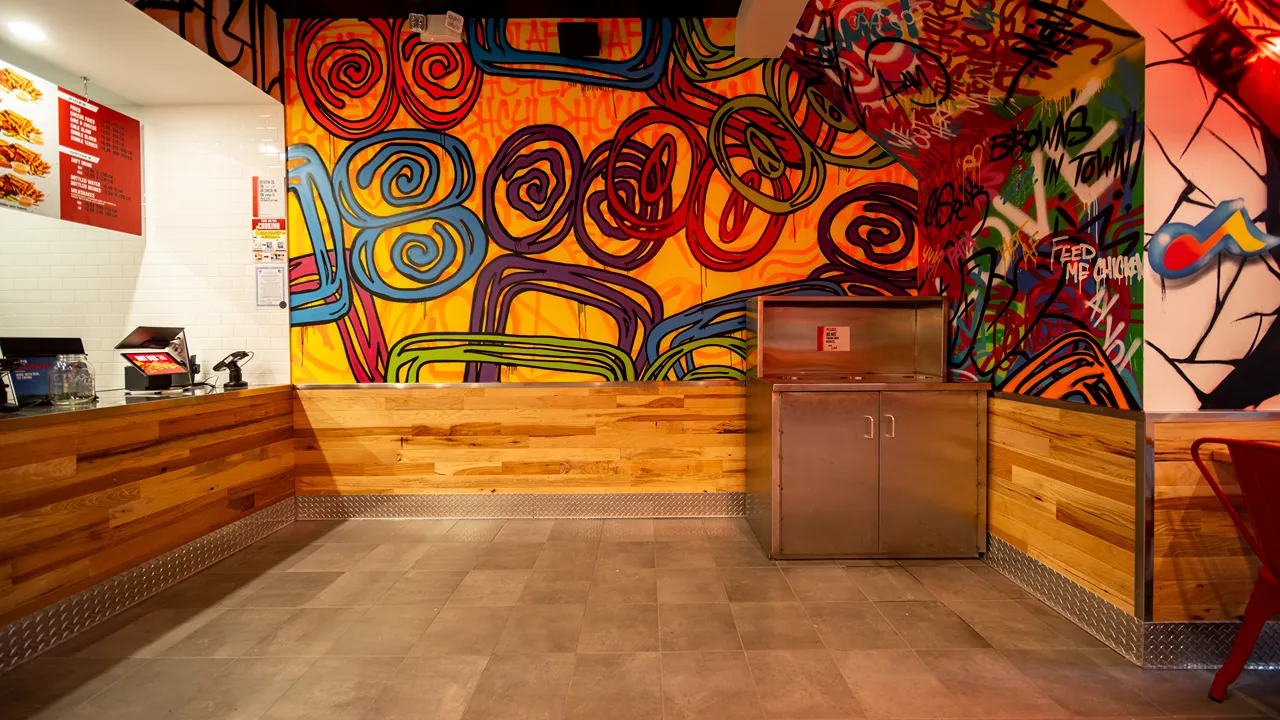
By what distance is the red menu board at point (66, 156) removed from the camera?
3.25m

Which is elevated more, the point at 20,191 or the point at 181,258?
the point at 20,191

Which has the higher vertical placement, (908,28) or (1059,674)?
(908,28)

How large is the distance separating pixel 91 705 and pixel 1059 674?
147 inches

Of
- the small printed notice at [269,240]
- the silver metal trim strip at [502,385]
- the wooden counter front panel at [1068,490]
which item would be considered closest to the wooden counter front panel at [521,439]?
the silver metal trim strip at [502,385]

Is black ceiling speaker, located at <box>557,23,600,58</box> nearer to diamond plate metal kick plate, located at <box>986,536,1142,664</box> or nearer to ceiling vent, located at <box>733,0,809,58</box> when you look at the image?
ceiling vent, located at <box>733,0,809,58</box>

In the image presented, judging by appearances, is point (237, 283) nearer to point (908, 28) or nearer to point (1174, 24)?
point (908, 28)

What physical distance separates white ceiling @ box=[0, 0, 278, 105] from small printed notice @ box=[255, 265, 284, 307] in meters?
1.26

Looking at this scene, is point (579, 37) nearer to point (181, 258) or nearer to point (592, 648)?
point (181, 258)

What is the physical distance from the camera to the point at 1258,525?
1840mm

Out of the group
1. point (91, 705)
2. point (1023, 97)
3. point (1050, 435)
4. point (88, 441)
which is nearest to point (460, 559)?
point (91, 705)

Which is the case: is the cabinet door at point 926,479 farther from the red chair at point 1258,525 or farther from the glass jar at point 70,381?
the glass jar at point 70,381

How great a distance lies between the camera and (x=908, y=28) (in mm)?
2857

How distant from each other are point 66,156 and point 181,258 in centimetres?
84

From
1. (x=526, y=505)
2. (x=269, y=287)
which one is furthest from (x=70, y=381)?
(x=526, y=505)
